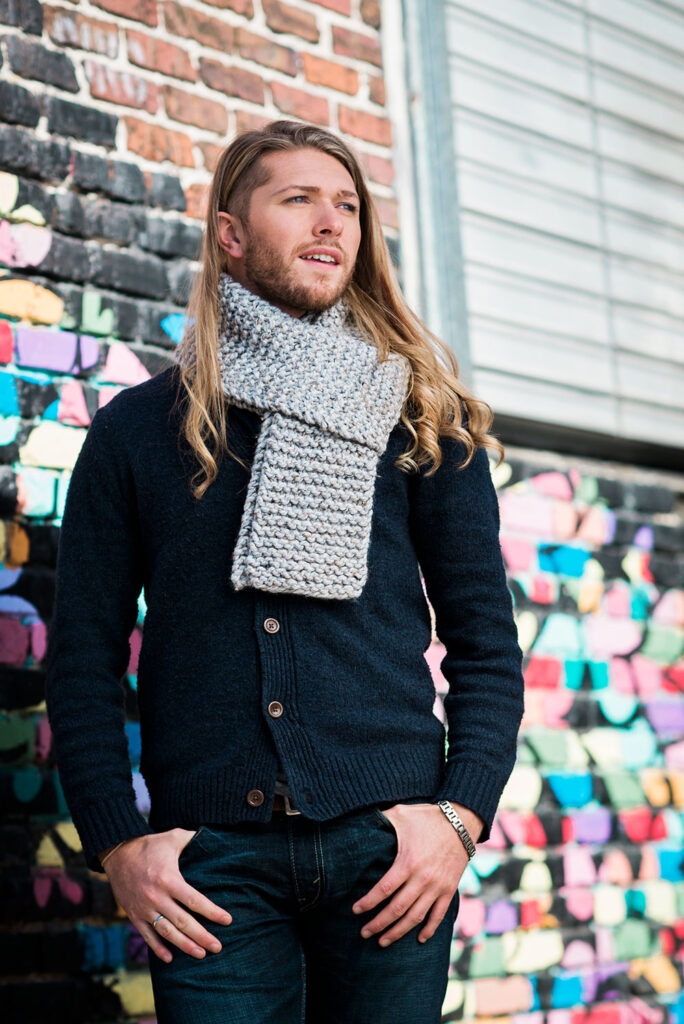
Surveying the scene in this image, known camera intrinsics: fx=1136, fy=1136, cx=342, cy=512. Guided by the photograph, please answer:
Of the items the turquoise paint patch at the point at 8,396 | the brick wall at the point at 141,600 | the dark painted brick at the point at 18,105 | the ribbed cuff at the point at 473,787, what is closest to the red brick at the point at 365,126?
the brick wall at the point at 141,600

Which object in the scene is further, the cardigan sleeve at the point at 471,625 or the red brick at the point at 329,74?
the red brick at the point at 329,74

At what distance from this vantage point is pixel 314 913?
69.9 inches

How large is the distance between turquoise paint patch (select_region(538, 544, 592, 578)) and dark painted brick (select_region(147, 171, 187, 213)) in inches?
57.2

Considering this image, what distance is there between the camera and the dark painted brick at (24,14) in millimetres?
2590

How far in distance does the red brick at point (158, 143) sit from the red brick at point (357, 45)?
0.66m

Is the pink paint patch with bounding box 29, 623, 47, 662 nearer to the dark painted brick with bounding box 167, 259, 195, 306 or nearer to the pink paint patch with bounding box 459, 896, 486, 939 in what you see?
the dark painted brick with bounding box 167, 259, 195, 306

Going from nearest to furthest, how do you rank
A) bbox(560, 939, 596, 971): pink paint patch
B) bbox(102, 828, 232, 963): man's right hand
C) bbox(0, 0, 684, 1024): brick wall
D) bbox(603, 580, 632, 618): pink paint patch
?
bbox(102, 828, 232, 963): man's right hand → bbox(0, 0, 684, 1024): brick wall → bbox(560, 939, 596, 971): pink paint patch → bbox(603, 580, 632, 618): pink paint patch

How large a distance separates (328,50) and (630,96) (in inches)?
51.9

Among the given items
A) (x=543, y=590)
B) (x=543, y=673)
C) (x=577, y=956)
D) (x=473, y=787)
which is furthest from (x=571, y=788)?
(x=473, y=787)

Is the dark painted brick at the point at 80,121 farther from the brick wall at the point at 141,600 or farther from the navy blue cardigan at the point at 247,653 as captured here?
the navy blue cardigan at the point at 247,653

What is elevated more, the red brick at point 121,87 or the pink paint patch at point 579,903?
the red brick at point 121,87

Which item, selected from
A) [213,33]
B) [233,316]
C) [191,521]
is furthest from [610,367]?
[191,521]

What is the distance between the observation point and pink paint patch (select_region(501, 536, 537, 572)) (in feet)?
10.8

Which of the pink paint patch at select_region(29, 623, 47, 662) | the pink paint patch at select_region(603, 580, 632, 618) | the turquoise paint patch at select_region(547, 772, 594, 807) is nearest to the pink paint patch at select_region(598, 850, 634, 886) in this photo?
the turquoise paint patch at select_region(547, 772, 594, 807)
